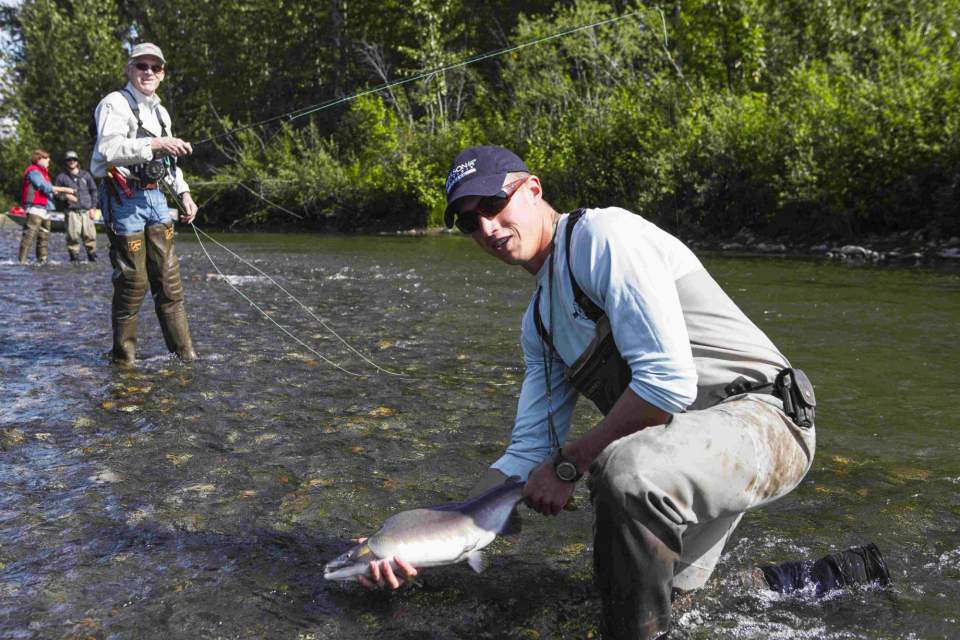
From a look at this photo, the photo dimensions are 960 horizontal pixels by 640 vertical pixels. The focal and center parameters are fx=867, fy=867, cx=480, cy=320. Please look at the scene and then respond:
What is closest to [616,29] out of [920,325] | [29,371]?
[920,325]

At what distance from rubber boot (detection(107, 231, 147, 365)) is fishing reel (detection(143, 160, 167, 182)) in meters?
0.53

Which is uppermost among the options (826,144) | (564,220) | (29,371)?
(826,144)

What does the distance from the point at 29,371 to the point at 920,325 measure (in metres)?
9.58

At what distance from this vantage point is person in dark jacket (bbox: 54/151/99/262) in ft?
61.6

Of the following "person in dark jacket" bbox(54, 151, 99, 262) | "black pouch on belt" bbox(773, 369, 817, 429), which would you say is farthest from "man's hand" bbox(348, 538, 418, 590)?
"person in dark jacket" bbox(54, 151, 99, 262)

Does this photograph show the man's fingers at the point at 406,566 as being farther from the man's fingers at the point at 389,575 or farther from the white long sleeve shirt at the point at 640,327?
the white long sleeve shirt at the point at 640,327

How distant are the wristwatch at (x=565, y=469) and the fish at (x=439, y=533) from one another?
0.25 m

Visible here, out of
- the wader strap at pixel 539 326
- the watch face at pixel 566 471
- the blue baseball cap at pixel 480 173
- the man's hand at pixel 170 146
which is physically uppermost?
the man's hand at pixel 170 146

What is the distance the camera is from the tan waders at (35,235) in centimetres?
1858

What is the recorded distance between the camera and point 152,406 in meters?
6.48

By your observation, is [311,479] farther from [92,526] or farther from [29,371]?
[29,371]

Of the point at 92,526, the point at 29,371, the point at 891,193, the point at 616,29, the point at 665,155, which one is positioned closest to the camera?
the point at 92,526

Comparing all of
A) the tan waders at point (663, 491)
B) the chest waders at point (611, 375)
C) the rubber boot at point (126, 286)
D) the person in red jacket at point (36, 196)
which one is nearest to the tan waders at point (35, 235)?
the person in red jacket at point (36, 196)

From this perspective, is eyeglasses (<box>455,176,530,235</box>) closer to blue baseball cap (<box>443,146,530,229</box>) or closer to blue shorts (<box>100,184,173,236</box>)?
blue baseball cap (<box>443,146,530,229</box>)
